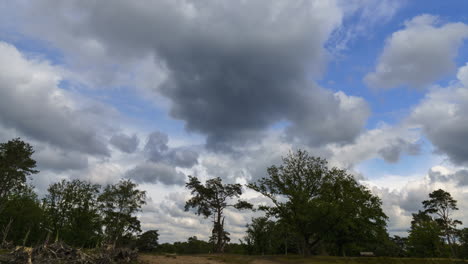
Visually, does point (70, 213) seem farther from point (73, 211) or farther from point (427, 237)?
point (427, 237)

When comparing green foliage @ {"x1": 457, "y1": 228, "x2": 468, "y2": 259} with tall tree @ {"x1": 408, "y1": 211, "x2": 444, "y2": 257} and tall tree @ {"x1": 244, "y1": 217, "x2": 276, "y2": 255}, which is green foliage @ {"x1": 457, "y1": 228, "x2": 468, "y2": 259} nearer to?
tall tree @ {"x1": 408, "y1": 211, "x2": 444, "y2": 257}

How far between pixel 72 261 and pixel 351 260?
88.4 ft

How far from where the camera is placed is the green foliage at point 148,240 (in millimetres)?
77375

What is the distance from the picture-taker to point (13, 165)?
51938mm

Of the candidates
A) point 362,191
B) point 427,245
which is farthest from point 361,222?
point 427,245

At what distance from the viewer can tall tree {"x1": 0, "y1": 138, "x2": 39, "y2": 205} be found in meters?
50.4

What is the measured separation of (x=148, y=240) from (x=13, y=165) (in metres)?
40.2

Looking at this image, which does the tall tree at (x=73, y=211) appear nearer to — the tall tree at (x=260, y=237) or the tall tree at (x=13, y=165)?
the tall tree at (x=13, y=165)

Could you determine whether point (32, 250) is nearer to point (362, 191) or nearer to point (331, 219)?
point (331, 219)

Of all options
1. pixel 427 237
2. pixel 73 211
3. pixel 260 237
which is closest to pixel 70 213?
pixel 73 211

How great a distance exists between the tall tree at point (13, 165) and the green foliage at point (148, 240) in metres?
33.3

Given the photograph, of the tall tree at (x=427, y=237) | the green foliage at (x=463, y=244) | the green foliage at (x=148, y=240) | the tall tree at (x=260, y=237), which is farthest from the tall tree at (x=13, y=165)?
the green foliage at (x=463, y=244)

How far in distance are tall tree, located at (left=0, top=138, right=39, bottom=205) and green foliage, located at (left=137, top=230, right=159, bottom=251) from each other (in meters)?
33.3

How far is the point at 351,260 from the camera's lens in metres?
31.3
